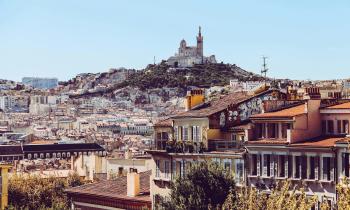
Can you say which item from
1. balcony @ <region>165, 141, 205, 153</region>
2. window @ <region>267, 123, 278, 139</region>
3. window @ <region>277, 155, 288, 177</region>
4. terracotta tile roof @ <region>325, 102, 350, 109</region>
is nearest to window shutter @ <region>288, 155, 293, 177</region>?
window @ <region>277, 155, 288, 177</region>

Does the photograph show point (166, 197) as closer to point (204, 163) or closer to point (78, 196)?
point (204, 163)

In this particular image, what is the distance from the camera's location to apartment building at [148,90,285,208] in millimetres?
48594

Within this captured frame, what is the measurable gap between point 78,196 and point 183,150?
1371 cm

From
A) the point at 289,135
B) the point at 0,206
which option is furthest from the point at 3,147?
the point at 289,135

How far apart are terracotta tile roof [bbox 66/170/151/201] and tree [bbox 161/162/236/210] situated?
32.8 ft

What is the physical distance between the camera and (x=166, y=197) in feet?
165

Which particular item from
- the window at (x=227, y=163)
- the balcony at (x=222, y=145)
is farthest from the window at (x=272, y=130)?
the window at (x=227, y=163)

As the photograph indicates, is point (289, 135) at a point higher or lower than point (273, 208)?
higher

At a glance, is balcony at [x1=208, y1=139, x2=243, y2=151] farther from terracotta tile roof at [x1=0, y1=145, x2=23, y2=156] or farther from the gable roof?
terracotta tile roof at [x1=0, y1=145, x2=23, y2=156]

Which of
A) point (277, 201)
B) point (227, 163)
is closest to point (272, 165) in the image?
point (227, 163)

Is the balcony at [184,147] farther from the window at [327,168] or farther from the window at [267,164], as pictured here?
the window at [327,168]

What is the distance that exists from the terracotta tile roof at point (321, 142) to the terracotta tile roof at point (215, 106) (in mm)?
8584

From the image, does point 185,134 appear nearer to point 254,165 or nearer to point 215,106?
point 215,106

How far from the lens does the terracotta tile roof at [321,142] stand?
135ft
